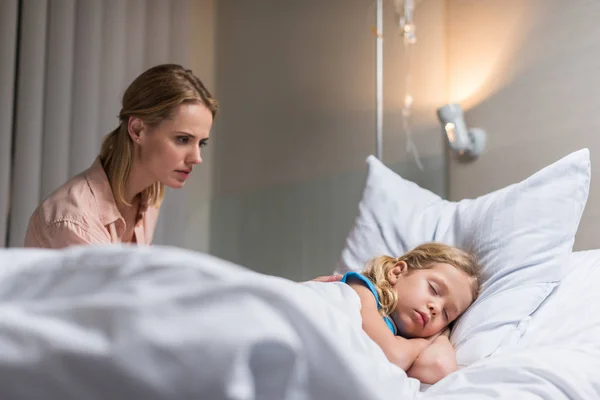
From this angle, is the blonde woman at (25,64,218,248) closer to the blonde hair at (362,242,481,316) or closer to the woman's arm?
the woman's arm

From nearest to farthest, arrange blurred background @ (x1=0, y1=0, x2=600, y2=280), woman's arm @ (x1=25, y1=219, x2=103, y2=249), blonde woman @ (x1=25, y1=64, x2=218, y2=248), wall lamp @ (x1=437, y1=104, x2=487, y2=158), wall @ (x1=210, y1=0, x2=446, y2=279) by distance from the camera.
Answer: woman's arm @ (x1=25, y1=219, x2=103, y2=249) < blonde woman @ (x1=25, y1=64, x2=218, y2=248) < blurred background @ (x1=0, y1=0, x2=600, y2=280) < wall lamp @ (x1=437, y1=104, x2=487, y2=158) < wall @ (x1=210, y1=0, x2=446, y2=279)

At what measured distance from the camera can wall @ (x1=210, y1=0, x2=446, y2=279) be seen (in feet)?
6.82

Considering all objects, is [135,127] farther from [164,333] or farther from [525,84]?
[164,333]

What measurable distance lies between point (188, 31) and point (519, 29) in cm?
141

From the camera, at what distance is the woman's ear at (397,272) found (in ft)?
4.04

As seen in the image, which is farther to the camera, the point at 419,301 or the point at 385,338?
the point at 419,301

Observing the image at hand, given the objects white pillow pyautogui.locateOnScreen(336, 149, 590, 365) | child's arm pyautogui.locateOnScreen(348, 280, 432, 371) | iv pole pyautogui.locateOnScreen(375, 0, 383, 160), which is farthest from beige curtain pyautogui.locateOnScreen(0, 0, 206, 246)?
child's arm pyautogui.locateOnScreen(348, 280, 432, 371)

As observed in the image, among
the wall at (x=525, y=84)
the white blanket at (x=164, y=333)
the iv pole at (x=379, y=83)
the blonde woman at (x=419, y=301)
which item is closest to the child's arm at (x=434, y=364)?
the blonde woman at (x=419, y=301)

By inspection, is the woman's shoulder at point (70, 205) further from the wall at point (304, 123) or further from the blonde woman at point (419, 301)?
the wall at point (304, 123)

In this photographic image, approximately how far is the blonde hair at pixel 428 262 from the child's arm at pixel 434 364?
136mm

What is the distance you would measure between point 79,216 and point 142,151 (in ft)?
0.80

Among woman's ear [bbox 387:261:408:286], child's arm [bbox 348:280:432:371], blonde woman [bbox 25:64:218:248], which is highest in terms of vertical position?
blonde woman [bbox 25:64:218:248]

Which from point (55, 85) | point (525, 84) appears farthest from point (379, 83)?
point (55, 85)

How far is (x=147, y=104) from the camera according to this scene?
1.60 meters
